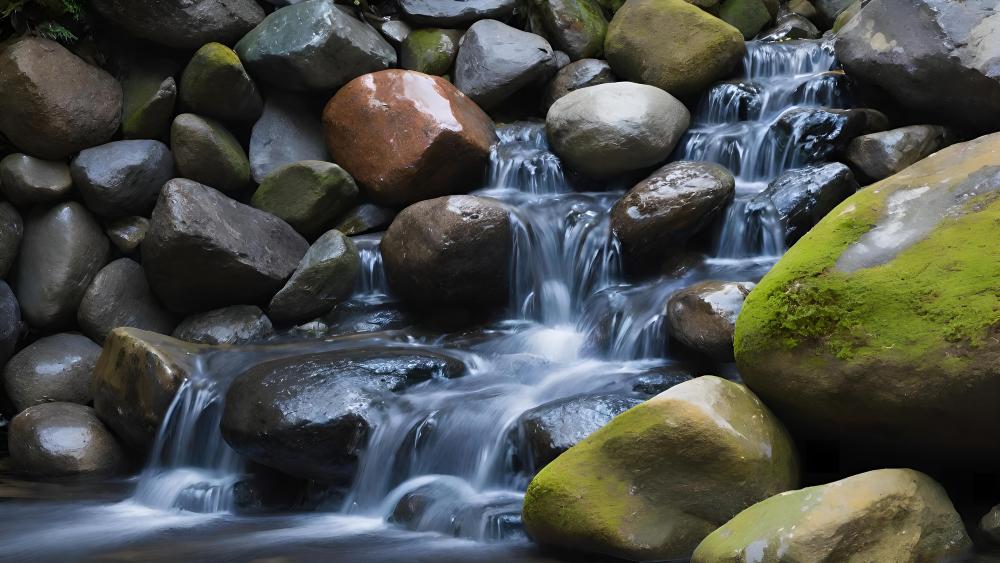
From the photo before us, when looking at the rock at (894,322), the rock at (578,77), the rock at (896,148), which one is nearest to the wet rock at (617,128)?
the rock at (578,77)

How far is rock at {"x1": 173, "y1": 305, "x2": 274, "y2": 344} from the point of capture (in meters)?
6.65

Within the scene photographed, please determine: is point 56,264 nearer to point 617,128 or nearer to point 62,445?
point 62,445

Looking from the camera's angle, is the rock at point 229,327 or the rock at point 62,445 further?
the rock at point 229,327

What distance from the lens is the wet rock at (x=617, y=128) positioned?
23.1 feet

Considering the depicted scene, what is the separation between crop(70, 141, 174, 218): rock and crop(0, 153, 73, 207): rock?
11 centimetres

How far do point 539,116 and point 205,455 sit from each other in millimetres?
4866

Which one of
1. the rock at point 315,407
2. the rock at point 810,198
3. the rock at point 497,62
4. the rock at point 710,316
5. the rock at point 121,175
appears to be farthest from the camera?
the rock at point 497,62

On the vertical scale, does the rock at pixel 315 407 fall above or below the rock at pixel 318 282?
below

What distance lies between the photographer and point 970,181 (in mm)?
3830

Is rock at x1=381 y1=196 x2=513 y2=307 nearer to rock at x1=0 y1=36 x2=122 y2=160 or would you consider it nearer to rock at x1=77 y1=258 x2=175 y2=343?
rock at x1=77 y1=258 x2=175 y2=343

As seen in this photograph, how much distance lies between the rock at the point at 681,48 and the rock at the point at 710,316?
10.8ft

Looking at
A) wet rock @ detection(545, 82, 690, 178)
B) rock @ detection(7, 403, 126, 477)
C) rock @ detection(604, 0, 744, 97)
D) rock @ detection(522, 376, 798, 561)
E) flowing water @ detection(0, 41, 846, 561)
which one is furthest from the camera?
rock @ detection(604, 0, 744, 97)

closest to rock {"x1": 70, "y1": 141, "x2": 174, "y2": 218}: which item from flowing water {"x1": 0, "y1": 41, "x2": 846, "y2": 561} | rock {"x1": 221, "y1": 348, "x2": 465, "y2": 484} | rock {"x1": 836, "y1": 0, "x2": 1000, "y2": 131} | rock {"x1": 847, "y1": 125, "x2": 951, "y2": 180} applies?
flowing water {"x1": 0, "y1": 41, "x2": 846, "y2": 561}

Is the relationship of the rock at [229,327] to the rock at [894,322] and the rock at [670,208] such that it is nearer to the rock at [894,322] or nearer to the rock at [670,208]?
the rock at [670,208]
